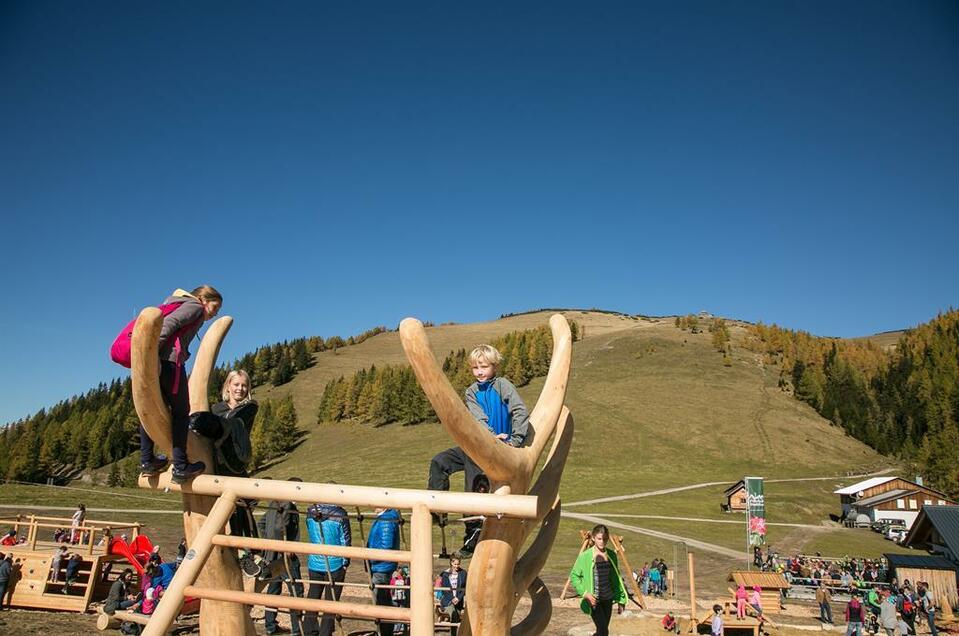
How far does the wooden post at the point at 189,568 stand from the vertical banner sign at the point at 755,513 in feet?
106

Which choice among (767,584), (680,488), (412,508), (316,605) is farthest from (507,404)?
(680,488)

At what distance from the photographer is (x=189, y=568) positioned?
3055 millimetres

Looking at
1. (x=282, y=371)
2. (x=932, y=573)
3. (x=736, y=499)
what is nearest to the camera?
(x=932, y=573)

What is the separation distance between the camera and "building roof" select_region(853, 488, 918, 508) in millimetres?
51906

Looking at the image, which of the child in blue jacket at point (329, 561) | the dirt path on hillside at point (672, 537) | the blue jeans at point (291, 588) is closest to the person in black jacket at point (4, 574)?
the blue jeans at point (291, 588)

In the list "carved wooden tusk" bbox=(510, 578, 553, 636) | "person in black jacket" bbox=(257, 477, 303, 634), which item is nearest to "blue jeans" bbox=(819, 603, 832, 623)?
"carved wooden tusk" bbox=(510, 578, 553, 636)

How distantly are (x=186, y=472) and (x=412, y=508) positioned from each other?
1476mm

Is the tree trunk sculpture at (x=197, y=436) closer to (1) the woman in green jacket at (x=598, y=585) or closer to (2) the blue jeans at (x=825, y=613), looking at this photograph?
(1) the woman in green jacket at (x=598, y=585)

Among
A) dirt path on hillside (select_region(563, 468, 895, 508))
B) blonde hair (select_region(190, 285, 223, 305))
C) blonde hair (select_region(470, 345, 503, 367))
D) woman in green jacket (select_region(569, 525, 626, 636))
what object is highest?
blonde hair (select_region(190, 285, 223, 305))

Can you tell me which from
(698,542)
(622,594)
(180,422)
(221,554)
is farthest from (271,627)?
(698,542)

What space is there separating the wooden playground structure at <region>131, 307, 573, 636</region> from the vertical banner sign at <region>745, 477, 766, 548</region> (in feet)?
103

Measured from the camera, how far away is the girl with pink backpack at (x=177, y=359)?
3.38m

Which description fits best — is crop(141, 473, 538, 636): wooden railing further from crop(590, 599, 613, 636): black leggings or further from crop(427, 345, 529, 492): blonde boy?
crop(590, 599, 613, 636): black leggings

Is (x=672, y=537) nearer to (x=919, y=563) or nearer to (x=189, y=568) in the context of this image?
(x=919, y=563)
